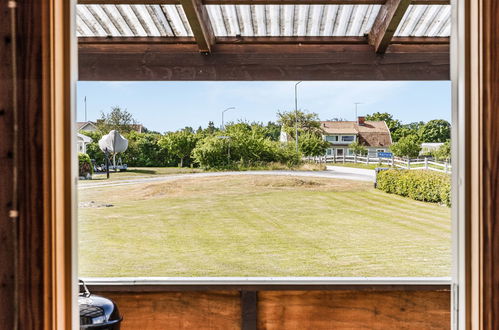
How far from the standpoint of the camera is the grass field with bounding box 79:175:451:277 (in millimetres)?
4773

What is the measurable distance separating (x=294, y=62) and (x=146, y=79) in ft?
2.26

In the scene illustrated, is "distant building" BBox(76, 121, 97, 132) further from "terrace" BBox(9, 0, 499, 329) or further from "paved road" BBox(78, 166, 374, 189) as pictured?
"terrace" BBox(9, 0, 499, 329)

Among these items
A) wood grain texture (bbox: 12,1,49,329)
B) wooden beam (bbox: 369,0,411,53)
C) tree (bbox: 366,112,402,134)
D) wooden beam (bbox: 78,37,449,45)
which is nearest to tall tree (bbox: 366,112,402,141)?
tree (bbox: 366,112,402,134)

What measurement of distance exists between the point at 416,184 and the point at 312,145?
4.21ft

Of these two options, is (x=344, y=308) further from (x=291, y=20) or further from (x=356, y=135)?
(x=356, y=135)

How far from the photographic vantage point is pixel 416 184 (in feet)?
15.1

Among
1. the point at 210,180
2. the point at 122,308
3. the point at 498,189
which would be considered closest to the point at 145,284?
the point at 122,308

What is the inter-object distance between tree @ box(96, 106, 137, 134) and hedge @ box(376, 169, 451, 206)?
2845 millimetres

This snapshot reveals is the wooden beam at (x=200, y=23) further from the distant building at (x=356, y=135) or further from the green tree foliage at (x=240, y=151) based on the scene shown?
the distant building at (x=356, y=135)

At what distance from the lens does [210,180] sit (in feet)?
15.2

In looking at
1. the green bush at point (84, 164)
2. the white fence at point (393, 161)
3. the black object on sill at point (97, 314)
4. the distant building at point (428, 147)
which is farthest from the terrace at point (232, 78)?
the distant building at point (428, 147)

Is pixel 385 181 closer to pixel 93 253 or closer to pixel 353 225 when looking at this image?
pixel 353 225

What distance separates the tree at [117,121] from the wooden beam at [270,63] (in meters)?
2.42

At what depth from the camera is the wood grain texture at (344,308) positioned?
2189 mm
